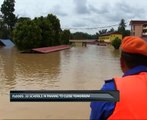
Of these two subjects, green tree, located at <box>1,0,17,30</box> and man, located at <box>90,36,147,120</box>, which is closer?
man, located at <box>90,36,147,120</box>

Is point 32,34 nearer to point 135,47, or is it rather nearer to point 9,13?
point 9,13

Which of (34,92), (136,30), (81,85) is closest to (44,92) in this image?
(34,92)

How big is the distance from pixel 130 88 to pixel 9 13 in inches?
2520

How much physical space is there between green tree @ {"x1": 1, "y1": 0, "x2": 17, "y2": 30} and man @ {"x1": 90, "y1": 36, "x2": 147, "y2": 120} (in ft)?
207

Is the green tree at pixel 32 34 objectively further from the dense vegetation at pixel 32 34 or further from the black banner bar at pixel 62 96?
the black banner bar at pixel 62 96

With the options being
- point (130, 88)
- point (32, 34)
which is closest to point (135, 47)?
point (130, 88)

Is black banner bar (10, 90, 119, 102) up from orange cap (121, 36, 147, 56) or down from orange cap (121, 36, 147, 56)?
down

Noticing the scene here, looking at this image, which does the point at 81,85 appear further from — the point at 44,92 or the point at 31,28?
the point at 31,28

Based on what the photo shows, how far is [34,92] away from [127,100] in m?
0.35

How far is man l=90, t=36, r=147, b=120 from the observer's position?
1.37 meters

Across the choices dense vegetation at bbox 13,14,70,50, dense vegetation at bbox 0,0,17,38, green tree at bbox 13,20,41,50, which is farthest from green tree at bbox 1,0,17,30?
green tree at bbox 13,20,41,50

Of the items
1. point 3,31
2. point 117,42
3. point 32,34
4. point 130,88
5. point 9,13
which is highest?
point 9,13

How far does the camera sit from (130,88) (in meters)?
1.44

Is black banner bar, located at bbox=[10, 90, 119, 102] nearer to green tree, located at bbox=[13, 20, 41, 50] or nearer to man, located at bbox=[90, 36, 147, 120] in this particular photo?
man, located at bbox=[90, 36, 147, 120]
